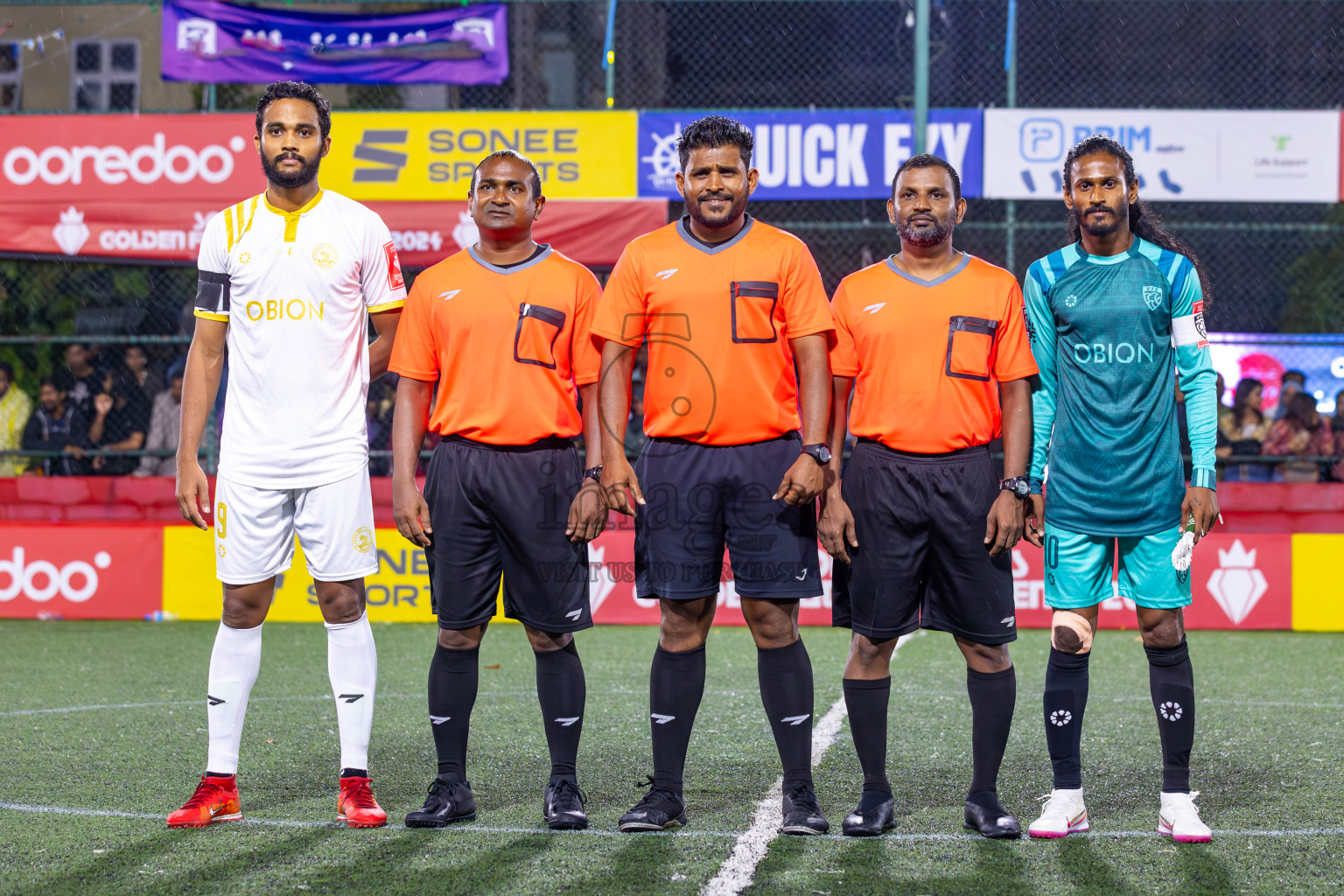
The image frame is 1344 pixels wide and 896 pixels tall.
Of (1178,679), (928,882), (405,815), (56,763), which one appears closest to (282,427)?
(405,815)

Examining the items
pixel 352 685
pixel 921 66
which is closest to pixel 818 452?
pixel 352 685

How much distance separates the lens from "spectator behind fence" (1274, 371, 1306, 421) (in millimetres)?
10953

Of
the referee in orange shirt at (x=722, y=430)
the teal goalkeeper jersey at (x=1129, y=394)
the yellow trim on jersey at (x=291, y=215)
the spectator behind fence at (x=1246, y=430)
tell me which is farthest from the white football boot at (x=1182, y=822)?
the spectator behind fence at (x=1246, y=430)

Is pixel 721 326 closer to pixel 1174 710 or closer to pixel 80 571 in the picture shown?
pixel 1174 710

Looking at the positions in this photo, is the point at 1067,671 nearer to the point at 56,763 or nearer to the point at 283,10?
the point at 56,763

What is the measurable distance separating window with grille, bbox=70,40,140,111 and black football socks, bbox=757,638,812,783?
13.2m

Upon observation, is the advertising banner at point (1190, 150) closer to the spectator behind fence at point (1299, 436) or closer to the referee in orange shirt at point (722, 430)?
the spectator behind fence at point (1299, 436)

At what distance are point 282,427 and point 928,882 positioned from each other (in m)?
2.35

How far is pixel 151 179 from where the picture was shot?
10.8m

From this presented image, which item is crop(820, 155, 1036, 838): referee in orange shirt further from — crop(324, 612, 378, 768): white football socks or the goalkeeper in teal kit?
crop(324, 612, 378, 768): white football socks

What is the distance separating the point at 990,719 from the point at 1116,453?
0.90m

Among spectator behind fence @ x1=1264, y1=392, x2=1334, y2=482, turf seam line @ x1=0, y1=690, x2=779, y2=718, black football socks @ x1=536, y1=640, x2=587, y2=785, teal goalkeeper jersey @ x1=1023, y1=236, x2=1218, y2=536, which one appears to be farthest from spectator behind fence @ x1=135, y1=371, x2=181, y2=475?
spectator behind fence @ x1=1264, y1=392, x2=1334, y2=482

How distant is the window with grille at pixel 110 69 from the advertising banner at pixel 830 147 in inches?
283

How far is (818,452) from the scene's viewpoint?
3.92 metres
